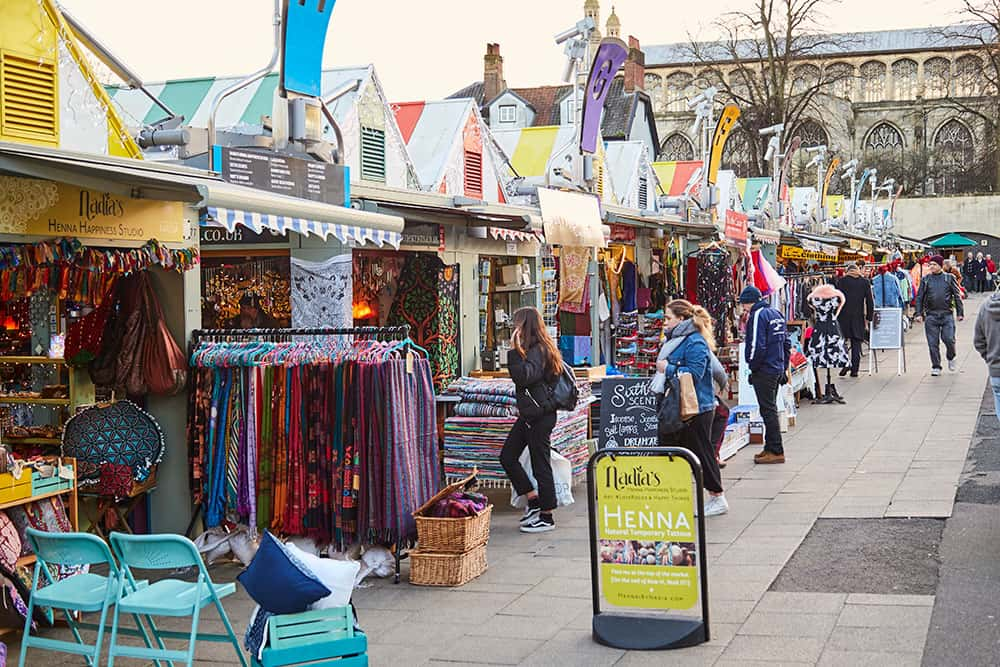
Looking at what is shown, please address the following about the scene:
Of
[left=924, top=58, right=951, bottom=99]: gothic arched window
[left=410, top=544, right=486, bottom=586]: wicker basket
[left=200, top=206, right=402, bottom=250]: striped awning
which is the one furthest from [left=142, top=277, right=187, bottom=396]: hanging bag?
[left=924, top=58, right=951, bottom=99]: gothic arched window

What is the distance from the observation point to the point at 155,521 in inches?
312

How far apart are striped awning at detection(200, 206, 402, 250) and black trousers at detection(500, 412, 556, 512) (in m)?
1.70

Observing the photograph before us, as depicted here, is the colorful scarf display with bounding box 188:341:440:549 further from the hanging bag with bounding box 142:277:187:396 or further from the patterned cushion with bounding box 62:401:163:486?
the patterned cushion with bounding box 62:401:163:486

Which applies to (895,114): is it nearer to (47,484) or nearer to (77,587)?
(47,484)

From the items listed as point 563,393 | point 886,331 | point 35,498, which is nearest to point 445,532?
point 563,393

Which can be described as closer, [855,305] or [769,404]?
[769,404]

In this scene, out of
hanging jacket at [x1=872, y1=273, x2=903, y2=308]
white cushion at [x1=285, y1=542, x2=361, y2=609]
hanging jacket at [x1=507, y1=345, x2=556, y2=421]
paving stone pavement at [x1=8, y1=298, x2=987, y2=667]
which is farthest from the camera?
hanging jacket at [x1=872, y1=273, x2=903, y2=308]

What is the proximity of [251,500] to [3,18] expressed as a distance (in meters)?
3.19

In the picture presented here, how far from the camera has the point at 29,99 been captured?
727 cm

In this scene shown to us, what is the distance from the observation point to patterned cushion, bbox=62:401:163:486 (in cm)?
759

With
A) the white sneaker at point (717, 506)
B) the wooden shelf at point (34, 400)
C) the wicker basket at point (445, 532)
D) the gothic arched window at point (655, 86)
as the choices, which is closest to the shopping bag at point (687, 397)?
the white sneaker at point (717, 506)

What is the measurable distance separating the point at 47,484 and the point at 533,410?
11.1 ft

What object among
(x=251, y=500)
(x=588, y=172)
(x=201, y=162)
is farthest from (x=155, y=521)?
(x=588, y=172)

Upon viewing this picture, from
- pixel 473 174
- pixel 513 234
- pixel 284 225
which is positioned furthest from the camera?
pixel 473 174
